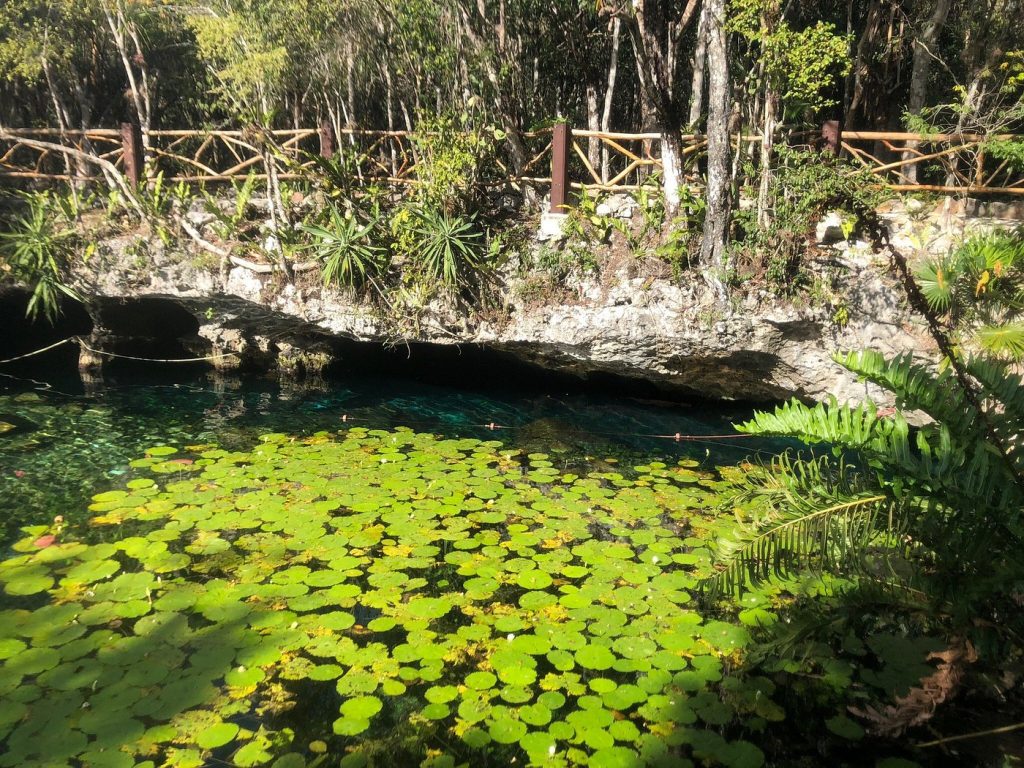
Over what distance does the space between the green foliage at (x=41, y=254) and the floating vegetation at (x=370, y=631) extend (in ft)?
19.0

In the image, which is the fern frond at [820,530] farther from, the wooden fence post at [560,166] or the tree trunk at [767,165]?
the wooden fence post at [560,166]

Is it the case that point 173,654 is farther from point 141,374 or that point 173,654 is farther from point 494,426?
point 141,374

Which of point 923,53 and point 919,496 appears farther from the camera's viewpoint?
point 923,53

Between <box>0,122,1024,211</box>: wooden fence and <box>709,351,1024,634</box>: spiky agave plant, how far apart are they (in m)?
5.61

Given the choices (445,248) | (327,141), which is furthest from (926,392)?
(327,141)

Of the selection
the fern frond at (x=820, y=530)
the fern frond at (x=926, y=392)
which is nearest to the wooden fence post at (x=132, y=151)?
the fern frond at (x=820, y=530)

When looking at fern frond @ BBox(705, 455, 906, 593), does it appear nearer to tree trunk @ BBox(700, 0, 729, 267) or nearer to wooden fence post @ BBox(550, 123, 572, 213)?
tree trunk @ BBox(700, 0, 729, 267)

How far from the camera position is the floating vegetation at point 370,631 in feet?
11.0

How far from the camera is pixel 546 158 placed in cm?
1055

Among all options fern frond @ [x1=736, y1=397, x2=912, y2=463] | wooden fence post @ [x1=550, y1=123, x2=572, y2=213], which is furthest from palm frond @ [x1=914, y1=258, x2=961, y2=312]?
wooden fence post @ [x1=550, y1=123, x2=572, y2=213]

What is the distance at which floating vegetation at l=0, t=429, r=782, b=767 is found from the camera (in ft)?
11.0

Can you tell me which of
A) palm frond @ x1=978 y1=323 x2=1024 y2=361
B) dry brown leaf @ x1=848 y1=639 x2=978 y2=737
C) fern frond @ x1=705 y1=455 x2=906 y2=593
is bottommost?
dry brown leaf @ x1=848 y1=639 x2=978 y2=737

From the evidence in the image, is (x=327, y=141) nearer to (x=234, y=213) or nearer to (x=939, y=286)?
(x=234, y=213)

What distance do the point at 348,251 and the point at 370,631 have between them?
618cm
